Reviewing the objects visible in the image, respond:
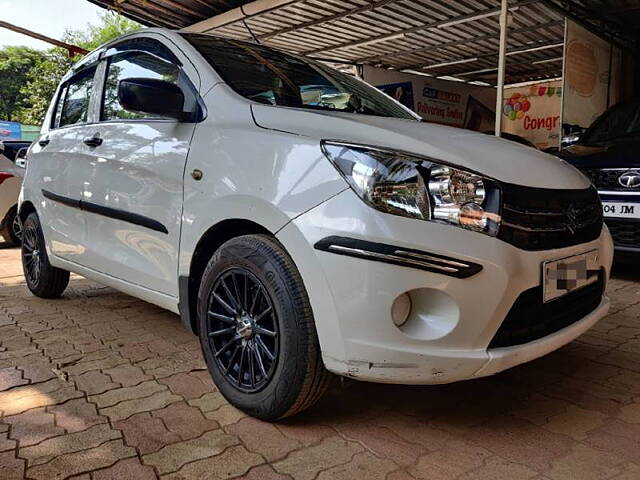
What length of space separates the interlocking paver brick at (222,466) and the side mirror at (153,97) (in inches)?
57.0

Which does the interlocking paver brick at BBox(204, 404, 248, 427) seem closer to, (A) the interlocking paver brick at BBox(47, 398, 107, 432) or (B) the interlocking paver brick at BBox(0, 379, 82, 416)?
(A) the interlocking paver brick at BBox(47, 398, 107, 432)

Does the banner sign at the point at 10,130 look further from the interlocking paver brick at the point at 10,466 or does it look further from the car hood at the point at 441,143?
the car hood at the point at 441,143

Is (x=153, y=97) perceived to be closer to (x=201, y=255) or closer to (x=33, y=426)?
(x=201, y=255)

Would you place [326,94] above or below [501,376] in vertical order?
above

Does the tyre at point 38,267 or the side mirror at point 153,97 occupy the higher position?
the side mirror at point 153,97

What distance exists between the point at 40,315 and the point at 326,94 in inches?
98.3

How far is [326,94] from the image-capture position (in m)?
2.84

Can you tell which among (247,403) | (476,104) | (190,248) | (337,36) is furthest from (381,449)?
(476,104)

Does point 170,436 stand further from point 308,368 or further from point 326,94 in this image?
point 326,94

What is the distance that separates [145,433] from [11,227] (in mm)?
6360

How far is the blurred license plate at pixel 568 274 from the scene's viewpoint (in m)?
1.94

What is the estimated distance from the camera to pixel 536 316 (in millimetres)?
1950

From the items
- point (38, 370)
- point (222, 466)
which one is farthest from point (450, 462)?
point (38, 370)

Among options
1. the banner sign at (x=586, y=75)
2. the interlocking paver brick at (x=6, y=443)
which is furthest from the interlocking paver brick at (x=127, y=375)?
the banner sign at (x=586, y=75)
